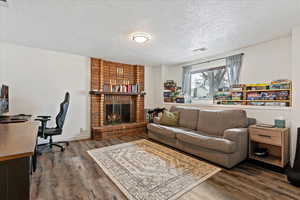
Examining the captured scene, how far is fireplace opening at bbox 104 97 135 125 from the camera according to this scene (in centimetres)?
443

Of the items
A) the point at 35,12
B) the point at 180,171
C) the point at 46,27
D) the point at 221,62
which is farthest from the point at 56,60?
the point at 221,62

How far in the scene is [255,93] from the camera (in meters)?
2.89

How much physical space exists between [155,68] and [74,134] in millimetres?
3465

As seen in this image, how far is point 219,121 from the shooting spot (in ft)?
9.78

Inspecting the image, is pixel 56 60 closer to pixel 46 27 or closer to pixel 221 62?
pixel 46 27

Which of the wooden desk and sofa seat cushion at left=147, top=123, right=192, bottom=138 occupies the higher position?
the wooden desk

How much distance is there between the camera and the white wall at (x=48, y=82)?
307cm

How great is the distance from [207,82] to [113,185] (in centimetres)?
345

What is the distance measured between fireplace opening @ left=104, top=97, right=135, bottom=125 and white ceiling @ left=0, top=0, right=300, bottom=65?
1.84 meters

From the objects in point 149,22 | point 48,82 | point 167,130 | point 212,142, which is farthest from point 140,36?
point 48,82

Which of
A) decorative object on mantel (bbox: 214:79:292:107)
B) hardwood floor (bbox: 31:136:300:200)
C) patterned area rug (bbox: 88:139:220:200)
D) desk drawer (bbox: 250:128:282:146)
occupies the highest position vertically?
decorative object on mantel (bbox: 214:79:292:107)

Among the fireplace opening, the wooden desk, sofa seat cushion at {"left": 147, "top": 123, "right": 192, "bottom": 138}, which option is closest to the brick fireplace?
the fireplace opening

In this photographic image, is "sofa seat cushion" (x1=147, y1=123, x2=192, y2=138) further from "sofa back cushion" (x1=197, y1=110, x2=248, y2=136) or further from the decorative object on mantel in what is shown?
the decorative object on mantel

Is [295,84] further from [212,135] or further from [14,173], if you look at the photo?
[14,173]
